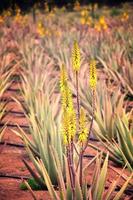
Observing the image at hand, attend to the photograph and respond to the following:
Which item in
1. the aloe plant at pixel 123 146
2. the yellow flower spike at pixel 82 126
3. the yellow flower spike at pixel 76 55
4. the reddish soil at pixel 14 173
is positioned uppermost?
the yellow flower spike at pixel 76 55

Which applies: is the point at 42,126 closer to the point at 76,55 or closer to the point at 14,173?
the point at 14,173

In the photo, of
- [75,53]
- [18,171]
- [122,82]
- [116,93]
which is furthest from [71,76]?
[75,53]

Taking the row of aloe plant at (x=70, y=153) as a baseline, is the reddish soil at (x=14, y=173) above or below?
below

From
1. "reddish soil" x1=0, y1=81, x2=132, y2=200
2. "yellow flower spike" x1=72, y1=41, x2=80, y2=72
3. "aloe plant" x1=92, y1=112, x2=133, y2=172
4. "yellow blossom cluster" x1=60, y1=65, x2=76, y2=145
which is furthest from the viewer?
"aloe plant" x1=92, y1=112, x2=133, y2=172

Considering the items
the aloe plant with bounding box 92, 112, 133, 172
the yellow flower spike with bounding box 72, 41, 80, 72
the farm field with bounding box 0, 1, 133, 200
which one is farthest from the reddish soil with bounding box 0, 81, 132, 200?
the yellow flower spike with bounding box 72, 41, 80, 72

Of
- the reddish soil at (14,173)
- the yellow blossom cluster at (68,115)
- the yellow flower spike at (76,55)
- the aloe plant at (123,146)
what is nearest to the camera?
the yellow blossom cluster at (68,115)

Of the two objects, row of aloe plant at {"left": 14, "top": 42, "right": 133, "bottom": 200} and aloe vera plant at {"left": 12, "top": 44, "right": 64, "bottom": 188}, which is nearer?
row of aloe plant at {"left": 14, "top": 42, "right": 133, "bottom": 200}

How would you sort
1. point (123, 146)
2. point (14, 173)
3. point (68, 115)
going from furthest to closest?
point (14, 173) < point (123, 146) < point (68, 115)

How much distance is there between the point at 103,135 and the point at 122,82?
153 centimetres

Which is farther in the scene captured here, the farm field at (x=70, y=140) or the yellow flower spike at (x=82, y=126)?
the farm field at (x=70, y=140)

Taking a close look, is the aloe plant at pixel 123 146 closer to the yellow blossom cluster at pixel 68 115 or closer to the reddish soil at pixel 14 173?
the reddish soil at pixel 14 173

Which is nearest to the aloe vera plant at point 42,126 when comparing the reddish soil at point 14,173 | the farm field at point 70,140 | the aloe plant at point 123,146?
the farm field at point 70,140

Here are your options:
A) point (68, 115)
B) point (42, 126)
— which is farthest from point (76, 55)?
point (42, 126)

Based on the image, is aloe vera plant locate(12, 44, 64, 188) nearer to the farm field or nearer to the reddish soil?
the farm field
